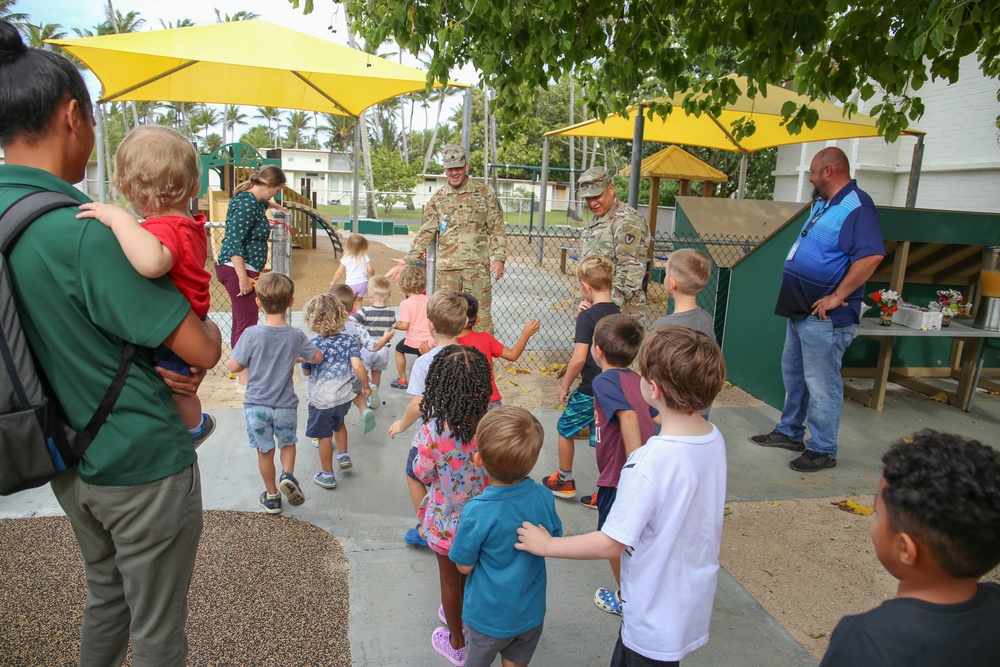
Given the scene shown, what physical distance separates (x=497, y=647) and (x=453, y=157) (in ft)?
13.9

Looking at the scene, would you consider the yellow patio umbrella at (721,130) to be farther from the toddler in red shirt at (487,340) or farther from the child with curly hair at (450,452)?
the child with curly hair at (450,452)

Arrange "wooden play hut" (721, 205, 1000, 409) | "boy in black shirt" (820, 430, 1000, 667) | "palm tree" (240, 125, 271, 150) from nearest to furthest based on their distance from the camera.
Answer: "boy in black shirt" (820, 430, 1000, 667) → "wooden play hut" (721, 205, 1000, 409) → "palm tree" (240, 125, 271, 150)

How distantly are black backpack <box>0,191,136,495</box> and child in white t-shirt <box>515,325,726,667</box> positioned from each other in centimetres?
127

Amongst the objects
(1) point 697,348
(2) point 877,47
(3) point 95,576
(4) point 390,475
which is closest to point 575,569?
(4) point 390,475

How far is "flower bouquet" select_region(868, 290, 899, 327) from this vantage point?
18.2 ft

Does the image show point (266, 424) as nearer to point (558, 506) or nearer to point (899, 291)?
point (558, 506)

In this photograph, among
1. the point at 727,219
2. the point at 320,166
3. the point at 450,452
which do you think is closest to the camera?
the point at 450,452

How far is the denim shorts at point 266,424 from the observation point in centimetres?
358

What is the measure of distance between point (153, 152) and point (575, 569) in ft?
8.43

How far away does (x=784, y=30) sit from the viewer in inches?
166

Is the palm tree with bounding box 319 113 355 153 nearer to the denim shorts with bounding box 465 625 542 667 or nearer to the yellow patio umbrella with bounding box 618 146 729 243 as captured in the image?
the yellow patio umbrella with bounding box 618 146 729 243

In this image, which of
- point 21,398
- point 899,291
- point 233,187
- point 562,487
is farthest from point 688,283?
point 233,187

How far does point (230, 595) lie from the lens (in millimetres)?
2908

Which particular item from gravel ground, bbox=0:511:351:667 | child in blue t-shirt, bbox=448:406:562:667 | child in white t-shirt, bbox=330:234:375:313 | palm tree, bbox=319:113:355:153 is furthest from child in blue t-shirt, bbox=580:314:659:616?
palm tree, bbox=319:113:355:153
